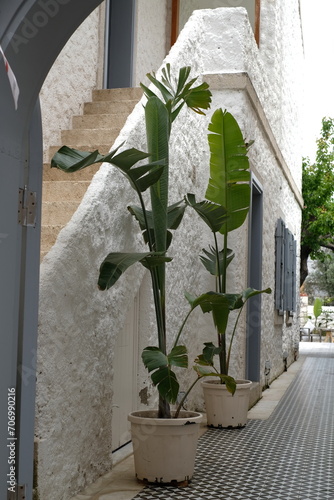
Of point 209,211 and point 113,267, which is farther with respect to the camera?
point 209,211

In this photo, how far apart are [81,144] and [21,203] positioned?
2989 mm

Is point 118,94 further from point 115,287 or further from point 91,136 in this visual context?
point 115,287

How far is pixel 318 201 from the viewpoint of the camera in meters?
21.8

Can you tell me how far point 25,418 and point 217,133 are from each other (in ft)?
11.9

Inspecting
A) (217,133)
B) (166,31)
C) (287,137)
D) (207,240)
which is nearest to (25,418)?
(217,133)

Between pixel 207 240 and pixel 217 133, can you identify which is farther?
pixel 207 240

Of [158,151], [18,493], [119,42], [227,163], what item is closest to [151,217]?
[158,151]

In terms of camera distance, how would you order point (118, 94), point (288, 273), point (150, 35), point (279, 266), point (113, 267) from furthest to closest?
point (288, 273) → point (279, 266) → point (150, 35) → point (118, 94) → point (113, 267)

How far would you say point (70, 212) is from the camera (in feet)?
16.0

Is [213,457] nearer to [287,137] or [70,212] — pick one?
[70,212]

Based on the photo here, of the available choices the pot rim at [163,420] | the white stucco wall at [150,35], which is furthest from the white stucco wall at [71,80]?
the pot rim at [163,420]

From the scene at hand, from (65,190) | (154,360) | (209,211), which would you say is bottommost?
(154,360)

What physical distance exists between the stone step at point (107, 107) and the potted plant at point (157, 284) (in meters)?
2.01

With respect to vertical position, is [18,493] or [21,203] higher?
[21,203]
